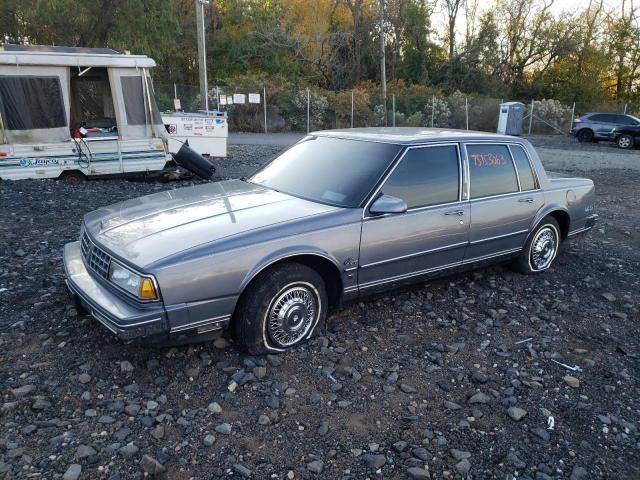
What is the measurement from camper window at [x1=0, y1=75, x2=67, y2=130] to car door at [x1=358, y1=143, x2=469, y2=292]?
8.30 metres

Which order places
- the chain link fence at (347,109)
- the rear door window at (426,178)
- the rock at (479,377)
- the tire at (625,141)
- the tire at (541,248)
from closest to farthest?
the rock at (479,377) → the rear door window at (426,178) → the tire at (541,248) → the tire at (625,141) → the chain link fence at (347,109)

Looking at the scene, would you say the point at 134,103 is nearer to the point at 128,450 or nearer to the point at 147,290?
the point at 147,290

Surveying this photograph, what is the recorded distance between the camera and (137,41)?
28734mm

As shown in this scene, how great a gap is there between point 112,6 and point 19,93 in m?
21.3

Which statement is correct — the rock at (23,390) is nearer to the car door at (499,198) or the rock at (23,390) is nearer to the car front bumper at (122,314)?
the car front bumper at (122,314)

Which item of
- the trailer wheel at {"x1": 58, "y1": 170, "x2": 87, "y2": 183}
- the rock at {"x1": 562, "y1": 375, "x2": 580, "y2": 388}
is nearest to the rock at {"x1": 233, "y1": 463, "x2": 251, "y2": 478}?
the rock at {"x1": 562, "y1": 375, "x2": 580, "y2": 388}

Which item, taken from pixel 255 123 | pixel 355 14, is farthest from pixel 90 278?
pixel 355 14

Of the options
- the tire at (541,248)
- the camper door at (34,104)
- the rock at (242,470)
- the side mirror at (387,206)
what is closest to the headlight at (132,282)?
the rock at (242,470)

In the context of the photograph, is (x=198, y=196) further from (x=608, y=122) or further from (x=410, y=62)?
(x=410, y=62)

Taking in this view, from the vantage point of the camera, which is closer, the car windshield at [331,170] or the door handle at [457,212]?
the car windshield at [331,170]

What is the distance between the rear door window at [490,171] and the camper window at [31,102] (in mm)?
8455

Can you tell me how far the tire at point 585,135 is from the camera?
2448 cm

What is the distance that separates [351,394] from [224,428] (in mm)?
887

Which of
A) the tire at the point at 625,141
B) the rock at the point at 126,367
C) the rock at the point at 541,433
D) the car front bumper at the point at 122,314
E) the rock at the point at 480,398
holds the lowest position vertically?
the tire at the point at 625,141
